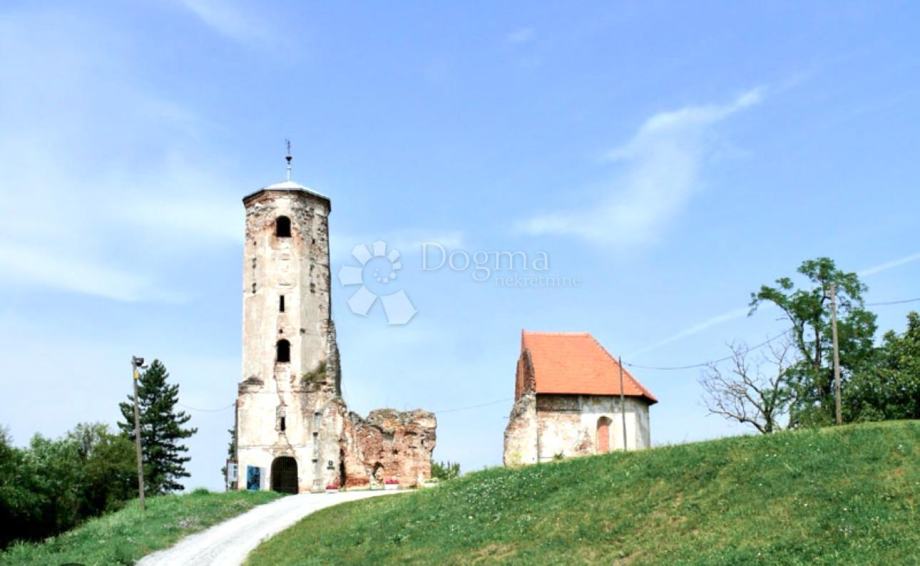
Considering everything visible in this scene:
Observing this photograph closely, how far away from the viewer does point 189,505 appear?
3462 centimetres

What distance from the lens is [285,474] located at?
45250 millimetres

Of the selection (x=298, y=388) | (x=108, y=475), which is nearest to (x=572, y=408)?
(x=298, y=388)

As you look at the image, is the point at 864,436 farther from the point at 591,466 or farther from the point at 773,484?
the point at 591,466

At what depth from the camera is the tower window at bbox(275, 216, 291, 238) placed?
45531 millimetres

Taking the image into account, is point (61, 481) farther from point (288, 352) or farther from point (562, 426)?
point (562, 426)

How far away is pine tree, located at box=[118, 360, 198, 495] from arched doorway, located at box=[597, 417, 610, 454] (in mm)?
32005

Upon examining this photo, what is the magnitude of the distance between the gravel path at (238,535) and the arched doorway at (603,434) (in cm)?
1072

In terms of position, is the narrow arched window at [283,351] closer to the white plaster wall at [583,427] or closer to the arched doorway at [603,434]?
the white plaster wall at [583,427]

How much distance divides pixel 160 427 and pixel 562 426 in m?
33.1

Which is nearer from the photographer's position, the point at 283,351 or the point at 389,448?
the point at 389,448

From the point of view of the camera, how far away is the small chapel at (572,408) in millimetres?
41188

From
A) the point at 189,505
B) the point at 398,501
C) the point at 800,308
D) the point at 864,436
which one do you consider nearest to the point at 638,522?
the point at 864,436

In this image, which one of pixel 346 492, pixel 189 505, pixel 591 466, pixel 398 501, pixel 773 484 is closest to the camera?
pixel 773 484

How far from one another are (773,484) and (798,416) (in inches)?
987
